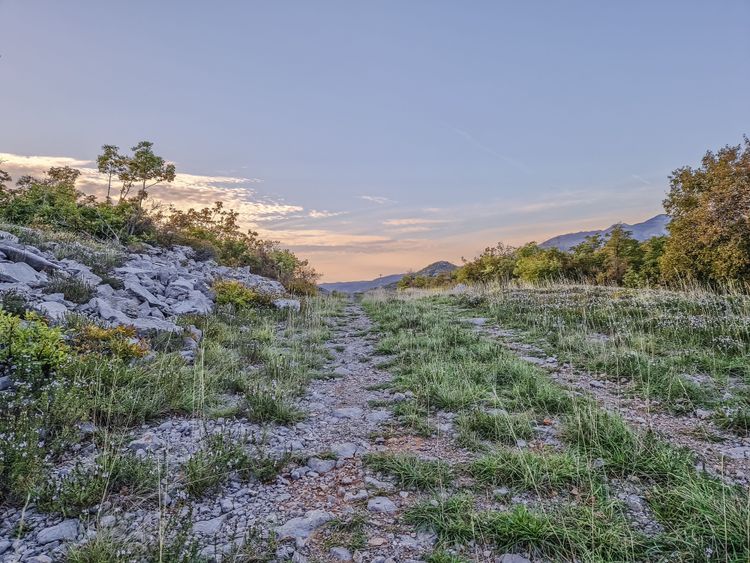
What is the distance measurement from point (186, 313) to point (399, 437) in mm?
7510

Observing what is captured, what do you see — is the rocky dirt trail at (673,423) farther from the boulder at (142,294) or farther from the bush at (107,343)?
Result: the boulder at (142,294)

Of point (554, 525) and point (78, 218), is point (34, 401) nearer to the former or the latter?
point (554, 525)

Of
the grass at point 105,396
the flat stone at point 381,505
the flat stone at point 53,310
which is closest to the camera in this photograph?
the grass at point 105,396

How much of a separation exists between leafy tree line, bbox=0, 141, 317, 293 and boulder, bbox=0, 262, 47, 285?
29.0 feet

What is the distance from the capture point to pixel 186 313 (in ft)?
31.6

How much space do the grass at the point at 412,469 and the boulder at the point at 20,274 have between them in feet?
25.4

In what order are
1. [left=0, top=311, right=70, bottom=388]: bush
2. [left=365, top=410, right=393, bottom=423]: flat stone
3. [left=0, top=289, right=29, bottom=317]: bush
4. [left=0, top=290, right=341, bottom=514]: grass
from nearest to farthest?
1. [left=0, top=290, right=341, bottom=514]: grass
2. [left=0, top=311, right=70, bottom=388]: bush
3. [left=365, top=410, right=393, bottom=423]: flat stone
4. [left=0, top=289, right=29, bottom=317]: bush

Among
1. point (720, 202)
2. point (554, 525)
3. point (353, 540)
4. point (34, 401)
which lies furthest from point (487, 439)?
point (720, 202)

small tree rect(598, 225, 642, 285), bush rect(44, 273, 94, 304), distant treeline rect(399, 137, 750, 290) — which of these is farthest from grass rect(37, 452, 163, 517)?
small tree rect(598, 225, 642, 285)

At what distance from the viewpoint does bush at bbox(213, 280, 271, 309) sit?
12.7m

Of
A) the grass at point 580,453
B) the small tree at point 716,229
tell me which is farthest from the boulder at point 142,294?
the small tree at point 716,229

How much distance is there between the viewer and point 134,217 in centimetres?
1864

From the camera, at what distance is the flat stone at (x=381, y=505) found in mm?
2939

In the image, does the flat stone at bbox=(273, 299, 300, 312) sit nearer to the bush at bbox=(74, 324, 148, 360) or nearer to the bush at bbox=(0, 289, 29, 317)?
the bush at bbox=(74, 324, 148, 360)
